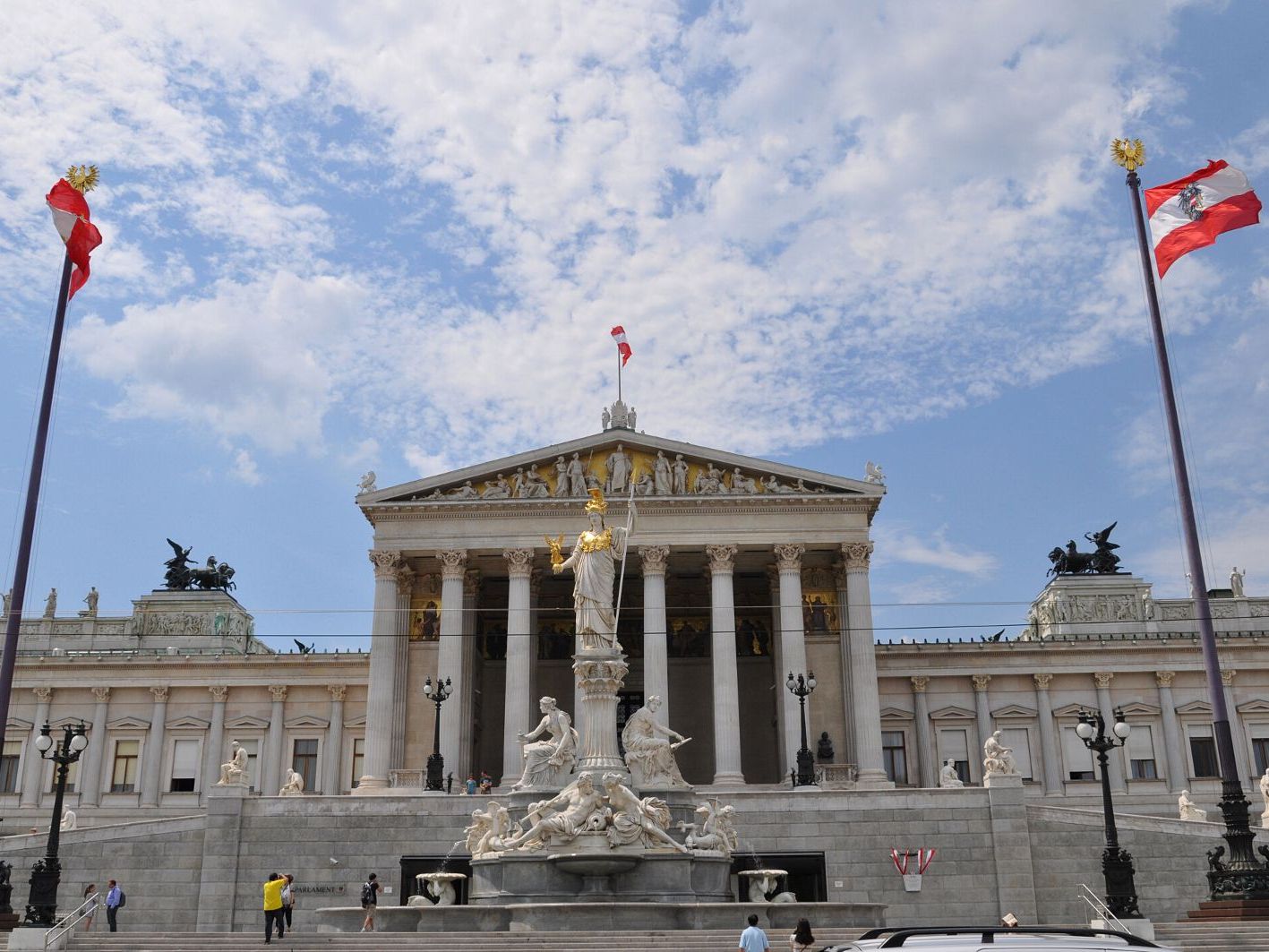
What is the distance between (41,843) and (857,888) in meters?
24.5

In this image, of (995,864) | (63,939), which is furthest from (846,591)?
(63,939)

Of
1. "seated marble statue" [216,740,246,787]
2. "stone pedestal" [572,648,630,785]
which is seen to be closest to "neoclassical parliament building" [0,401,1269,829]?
"seated marble statue" [216,740,246,787]

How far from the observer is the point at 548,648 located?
197ft

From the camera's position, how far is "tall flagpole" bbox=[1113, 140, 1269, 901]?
82.4 ft

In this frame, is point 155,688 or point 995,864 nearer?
point 995,864

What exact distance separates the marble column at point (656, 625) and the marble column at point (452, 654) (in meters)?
7.62

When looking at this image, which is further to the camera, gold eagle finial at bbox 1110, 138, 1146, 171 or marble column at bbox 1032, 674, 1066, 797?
marble column at bbox 1032, 674, 1066, 797

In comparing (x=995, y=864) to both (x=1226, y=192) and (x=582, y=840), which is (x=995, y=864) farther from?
(x=1226, y=192)

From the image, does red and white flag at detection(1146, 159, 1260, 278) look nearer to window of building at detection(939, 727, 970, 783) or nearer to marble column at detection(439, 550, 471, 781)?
marble column at detection(439, 550, 471, 781)

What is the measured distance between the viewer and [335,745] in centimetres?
6238

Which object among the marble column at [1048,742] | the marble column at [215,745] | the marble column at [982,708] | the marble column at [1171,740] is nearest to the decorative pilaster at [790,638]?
the marble column at [982,708]

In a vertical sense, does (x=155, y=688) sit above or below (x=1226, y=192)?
below

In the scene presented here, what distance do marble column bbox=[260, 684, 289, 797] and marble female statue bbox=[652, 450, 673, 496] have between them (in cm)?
2235

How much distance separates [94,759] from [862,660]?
123 ft
